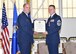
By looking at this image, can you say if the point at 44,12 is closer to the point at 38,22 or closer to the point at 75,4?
the point at 75,4

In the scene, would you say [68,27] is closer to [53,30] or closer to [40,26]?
[40,26]

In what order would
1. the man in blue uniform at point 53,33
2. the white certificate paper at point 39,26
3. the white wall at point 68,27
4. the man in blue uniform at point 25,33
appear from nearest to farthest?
the man in blue uniform at point 25,33, the man in blue uniform at point 53,33, the white certificate paper at point 39,26, the white wall at point 68,27

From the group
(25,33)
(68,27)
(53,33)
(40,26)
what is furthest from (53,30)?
Result: (68,27)

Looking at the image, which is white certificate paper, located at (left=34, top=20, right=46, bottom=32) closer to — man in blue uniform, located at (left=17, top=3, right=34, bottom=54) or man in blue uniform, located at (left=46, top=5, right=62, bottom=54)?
man in blue uniform, located at (left=46, top=5, right=62, bottom=54)

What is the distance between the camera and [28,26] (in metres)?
7.08

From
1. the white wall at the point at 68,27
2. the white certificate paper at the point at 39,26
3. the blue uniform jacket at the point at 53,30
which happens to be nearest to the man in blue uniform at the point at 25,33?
the blue uniform jacket at the point at 53,30

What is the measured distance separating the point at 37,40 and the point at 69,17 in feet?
6.62

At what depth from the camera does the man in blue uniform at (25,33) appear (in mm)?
7039

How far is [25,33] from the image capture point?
7039mm

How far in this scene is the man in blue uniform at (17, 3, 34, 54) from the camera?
7039 mm

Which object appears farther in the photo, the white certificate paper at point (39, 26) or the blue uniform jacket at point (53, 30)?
the white certificate paper at point (39, 26)

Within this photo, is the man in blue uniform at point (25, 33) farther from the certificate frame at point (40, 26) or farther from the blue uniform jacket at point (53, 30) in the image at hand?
the certificate frame at point (40, 26)

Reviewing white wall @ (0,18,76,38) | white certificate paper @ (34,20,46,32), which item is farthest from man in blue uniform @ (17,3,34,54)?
white wall @ (0,18,76,38)

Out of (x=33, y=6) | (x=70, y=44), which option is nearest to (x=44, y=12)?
(x=33, y=6)
